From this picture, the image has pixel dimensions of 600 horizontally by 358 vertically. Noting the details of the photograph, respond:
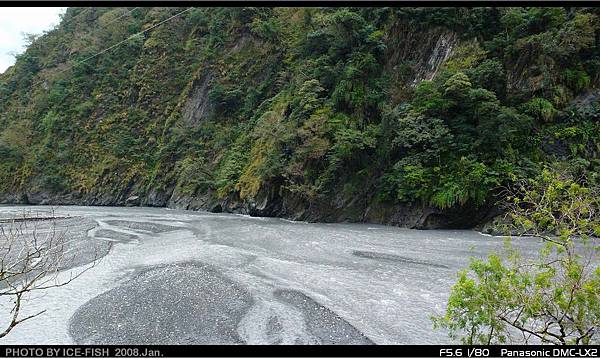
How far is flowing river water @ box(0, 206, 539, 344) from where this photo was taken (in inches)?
262

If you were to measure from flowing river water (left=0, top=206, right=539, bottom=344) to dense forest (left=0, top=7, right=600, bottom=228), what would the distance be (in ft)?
12.1

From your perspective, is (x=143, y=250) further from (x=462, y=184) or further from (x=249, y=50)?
(x=249, y=50)

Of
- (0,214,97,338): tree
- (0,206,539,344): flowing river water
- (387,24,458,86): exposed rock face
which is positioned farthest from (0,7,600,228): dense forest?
(0,214,97,338): tree

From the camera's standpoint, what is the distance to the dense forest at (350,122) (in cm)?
1662

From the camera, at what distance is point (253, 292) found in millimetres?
8500

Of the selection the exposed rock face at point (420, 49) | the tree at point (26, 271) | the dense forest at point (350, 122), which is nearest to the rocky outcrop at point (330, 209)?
the dense forest at point (350, 122)

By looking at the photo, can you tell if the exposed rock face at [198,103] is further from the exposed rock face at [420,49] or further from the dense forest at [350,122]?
the exposed rock face at [420,49]

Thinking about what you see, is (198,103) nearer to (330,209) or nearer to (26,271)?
(330,209)

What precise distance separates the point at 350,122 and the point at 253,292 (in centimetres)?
1420

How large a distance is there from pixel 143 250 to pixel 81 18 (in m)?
51.4

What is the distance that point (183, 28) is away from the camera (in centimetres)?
4197

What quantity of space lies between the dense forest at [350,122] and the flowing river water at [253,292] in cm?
368

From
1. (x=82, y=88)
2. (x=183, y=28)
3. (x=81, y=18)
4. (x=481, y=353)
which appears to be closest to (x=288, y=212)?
(x=481, y=353)

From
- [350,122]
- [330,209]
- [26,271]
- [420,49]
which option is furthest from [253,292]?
[420,49]
